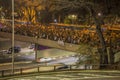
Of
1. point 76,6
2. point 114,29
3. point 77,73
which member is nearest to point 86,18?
point 76,6

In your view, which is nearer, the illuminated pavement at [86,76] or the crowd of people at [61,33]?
the illuminated pavement at [86,76]

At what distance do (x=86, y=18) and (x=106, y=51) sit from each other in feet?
17.3

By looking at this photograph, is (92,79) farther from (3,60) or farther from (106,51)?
(3,60)

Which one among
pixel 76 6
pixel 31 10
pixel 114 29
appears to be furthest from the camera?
pixel 31 10

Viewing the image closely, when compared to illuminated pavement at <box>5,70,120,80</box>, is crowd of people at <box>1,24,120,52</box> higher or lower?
higher

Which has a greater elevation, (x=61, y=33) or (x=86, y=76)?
(x=61, y=33)

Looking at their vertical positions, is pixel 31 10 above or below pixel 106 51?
above

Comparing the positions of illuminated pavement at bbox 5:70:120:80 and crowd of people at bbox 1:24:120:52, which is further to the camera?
crowd of people at bbox 1:24:120:52

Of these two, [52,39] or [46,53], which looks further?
[46,53]

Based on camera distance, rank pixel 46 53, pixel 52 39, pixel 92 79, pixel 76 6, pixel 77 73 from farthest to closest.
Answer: pixel 46 53 → pixel 52 39 → pixel 76 6 → pixel 77 73 → pixel 92 79

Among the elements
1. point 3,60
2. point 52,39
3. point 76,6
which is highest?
point 76,6

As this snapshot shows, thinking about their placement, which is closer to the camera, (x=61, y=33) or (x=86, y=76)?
(x=86, y=76)

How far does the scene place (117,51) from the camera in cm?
2597

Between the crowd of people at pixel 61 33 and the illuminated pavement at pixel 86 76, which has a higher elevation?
the crowd of people at pixel 61 33
